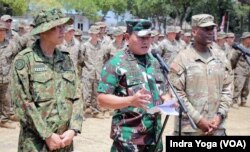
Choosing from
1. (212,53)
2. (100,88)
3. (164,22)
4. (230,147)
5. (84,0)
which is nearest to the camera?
(100,88)

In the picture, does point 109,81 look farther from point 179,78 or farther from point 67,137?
point 179,78

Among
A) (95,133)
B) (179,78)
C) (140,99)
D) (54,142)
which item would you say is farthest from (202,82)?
(95,133)

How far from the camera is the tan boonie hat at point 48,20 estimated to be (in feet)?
11.1

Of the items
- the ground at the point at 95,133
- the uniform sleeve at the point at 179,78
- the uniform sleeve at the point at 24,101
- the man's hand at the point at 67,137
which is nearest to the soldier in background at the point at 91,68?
the ground at the point at 95,133

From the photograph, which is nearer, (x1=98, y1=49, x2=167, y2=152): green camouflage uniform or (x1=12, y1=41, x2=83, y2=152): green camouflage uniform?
(x1=12, y1=41, x2=83, y2=152): green camouflage uniform

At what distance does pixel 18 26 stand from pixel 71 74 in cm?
762

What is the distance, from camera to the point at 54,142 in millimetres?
3314

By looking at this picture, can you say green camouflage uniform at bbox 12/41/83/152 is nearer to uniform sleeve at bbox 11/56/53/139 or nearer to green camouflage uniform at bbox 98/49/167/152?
uniform sleeve at bbox 11/56/53/139

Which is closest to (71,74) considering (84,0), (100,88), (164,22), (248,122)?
(100,88)

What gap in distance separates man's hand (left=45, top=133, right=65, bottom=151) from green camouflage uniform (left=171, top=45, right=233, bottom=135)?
1.27 m

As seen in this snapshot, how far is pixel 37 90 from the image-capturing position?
3332 mm

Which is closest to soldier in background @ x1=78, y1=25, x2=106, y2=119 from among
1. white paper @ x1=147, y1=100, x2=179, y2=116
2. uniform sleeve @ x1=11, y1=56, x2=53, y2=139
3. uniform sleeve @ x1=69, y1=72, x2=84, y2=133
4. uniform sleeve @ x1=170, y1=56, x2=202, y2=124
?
uniform sleeve @ x1=170, y1=56, x2=202, y2=124

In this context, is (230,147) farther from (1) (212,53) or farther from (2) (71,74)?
(2) (71,74)

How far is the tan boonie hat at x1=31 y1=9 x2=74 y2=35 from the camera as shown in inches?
133
